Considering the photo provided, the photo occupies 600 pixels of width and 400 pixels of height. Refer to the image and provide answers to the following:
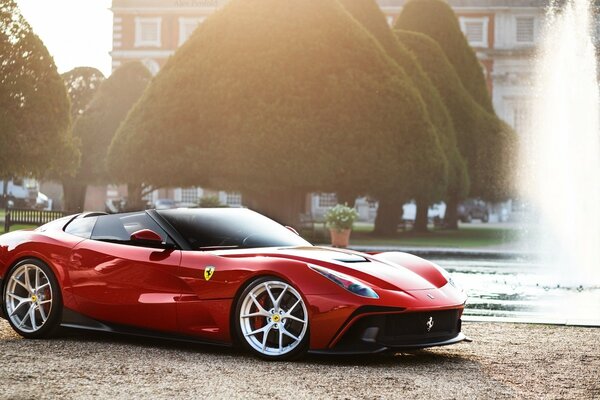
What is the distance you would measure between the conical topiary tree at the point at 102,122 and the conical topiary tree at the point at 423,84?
14659mm

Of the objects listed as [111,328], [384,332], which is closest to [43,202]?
[111,328]

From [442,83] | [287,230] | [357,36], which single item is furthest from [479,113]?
[287,230]

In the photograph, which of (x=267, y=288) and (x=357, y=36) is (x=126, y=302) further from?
(x=357, y=36)

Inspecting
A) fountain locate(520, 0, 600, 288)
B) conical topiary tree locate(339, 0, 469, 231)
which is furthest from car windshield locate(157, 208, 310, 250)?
conical topiary tree locate(339, 0, 469, 231)

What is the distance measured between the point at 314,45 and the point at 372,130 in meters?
3.23

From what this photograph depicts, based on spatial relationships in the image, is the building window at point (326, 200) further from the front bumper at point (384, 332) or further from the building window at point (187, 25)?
the front bumper at point (384, 332)

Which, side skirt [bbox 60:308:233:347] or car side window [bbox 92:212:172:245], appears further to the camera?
car side window [bbox 92:212:172:245]

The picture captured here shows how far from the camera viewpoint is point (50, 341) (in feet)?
26.8

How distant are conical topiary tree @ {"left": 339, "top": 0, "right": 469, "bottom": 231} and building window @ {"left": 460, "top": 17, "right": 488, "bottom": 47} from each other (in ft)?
115

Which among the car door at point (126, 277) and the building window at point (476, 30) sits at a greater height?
the building window at point (476, 30)

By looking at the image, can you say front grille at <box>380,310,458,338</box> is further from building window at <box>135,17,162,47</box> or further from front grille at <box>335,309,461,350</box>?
building window at <box>135,17,162,47</box>

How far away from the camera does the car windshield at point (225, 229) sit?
26.2 feet

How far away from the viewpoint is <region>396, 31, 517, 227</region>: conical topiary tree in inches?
1640

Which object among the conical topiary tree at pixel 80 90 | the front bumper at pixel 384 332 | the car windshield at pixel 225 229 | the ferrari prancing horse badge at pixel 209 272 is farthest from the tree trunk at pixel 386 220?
the front bumper at pixel 384 332
